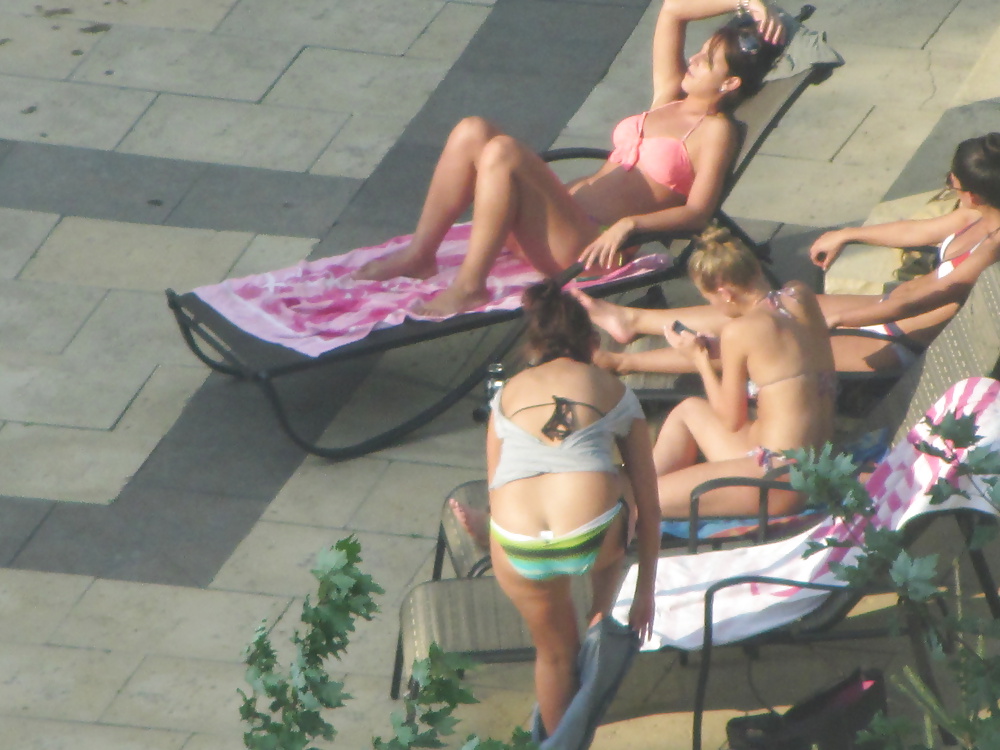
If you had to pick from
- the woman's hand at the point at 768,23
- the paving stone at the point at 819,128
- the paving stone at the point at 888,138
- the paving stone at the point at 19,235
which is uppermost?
the woman's hand at the point at 768,23

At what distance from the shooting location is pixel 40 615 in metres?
4.84

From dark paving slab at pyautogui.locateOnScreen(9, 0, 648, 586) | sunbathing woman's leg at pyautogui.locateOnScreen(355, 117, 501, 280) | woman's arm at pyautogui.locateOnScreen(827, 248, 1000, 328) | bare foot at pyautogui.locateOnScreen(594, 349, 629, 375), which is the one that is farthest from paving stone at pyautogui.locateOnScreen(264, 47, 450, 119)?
woman's arm at pyautogui.locateOnScreen(827, 248, 1000, 328)

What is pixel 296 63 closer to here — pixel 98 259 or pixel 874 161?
pixel 98 259

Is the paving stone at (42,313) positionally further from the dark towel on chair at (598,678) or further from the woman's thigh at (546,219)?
the dark towel on chair at (598,678)

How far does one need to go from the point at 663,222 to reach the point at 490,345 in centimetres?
84

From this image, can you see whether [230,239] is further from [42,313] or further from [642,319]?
[642,319]

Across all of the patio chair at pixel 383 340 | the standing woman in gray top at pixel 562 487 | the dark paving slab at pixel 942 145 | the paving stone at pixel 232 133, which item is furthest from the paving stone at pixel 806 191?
the standing woman in gray top at pixel 562 487

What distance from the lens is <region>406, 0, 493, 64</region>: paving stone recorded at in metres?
7.89

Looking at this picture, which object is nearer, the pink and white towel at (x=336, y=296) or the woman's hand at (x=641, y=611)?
the woman's hand at (x=641, y=611)

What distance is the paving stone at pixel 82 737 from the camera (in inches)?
171

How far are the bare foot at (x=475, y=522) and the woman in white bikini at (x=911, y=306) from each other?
83 centimetres

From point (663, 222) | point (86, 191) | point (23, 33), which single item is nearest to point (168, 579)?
point (663, 222)

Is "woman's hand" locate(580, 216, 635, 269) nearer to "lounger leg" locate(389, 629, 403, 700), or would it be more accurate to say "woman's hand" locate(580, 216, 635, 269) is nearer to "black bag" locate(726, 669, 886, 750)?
"lounger leg" locate(389, 629, 403, 700)

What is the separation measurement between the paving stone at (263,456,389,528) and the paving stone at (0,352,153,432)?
79 centimetres
